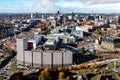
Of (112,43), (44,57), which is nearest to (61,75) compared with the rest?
(44,57)

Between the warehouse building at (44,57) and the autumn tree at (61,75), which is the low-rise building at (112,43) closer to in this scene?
the warehouse building at (44,57)

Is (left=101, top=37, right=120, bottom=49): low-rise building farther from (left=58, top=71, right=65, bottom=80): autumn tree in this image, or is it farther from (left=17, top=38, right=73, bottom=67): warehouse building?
(left=58, top=71, right=65, bottom=80): autumn tree

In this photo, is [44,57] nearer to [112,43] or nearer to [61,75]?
[61,75]

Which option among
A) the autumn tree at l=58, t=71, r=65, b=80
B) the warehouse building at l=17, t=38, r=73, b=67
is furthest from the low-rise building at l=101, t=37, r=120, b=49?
the autumn tree at l=58, t=71, r=65, b=80

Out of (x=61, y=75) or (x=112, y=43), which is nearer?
(x=61, y=75)

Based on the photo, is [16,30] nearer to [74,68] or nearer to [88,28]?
[88,28]

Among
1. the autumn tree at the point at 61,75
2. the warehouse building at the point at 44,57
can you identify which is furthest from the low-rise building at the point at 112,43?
the autumn tree at the point at 61,75

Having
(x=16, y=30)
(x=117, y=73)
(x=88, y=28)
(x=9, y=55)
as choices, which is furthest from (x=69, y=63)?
(x=16, y=30)

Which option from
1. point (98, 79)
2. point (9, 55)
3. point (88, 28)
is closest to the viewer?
point (98, 79)

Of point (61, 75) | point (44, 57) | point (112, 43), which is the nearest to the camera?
point (61, 75)

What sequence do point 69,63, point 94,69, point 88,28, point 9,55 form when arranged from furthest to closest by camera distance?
1. point 88,28
2. point 9,55
3. point 69,63
4. point 94,69

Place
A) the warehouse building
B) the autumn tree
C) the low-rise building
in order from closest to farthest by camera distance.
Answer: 1. the autumn tree
2. the warehouse building
3. the low-rise building
